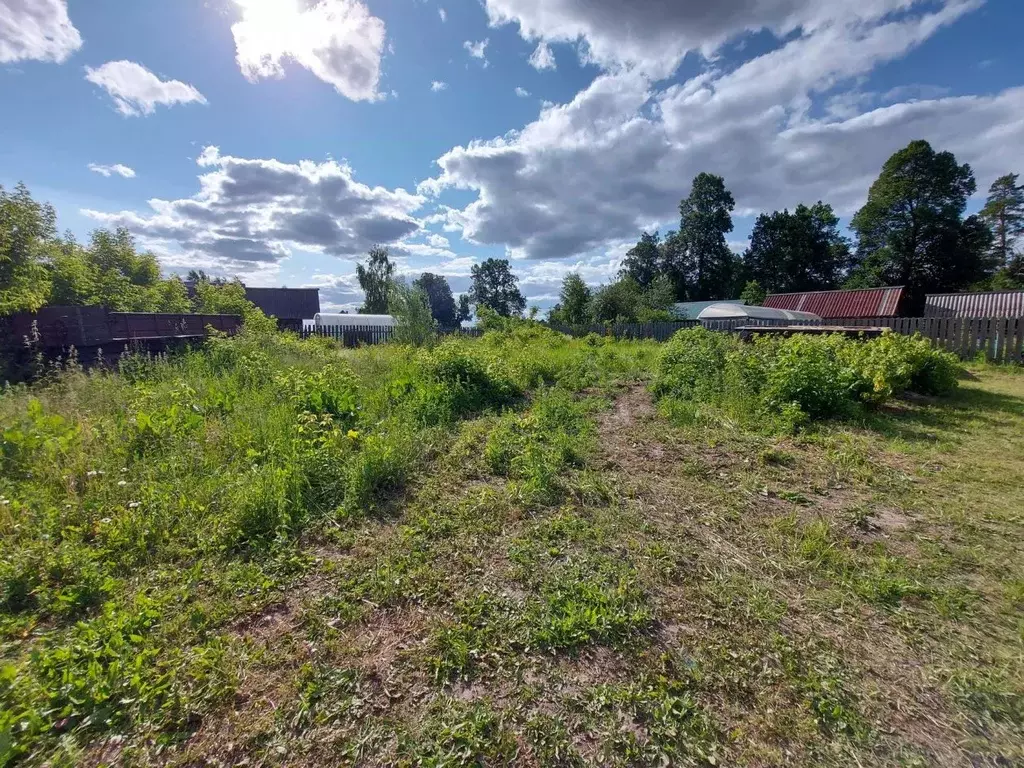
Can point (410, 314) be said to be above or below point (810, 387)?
above

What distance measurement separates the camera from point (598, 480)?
384 cm

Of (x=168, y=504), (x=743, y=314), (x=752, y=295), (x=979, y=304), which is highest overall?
(x=752, y=295)

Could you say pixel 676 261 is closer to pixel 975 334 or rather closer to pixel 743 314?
pixel 743 314

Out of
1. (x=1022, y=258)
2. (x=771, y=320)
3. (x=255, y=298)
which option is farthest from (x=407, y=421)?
(x=1022, y=258)

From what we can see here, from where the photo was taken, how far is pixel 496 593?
240 cm

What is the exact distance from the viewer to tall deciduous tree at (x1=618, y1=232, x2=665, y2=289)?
147 ft

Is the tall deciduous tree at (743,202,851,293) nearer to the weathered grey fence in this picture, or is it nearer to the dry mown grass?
the weathered grey fence

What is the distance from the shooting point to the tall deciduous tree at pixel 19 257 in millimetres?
7336

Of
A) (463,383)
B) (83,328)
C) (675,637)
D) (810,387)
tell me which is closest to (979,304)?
(810,387)

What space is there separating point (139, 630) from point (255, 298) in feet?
131

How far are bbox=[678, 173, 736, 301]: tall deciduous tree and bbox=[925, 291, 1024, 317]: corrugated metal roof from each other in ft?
69.5

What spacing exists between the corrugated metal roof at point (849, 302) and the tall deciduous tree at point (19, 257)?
33.9 meters

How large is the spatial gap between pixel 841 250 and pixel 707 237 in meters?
14.2

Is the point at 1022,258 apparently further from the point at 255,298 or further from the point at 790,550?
the point at 255,298
